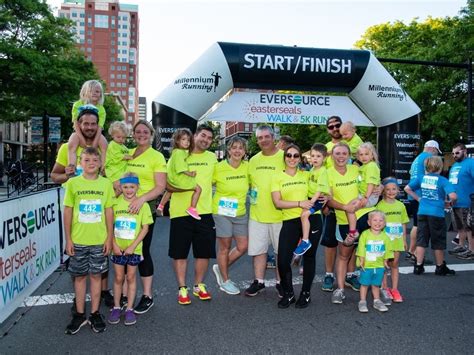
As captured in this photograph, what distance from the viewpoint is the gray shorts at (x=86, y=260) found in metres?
3.81

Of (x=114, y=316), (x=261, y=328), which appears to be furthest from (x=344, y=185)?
(x=114, y=316)

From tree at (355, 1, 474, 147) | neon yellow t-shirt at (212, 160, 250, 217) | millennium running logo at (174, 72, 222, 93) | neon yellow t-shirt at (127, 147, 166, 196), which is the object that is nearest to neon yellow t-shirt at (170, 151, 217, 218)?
neon yellow t-shirt at (212, 160, 250, 217)

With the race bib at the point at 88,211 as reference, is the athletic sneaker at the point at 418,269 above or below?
below

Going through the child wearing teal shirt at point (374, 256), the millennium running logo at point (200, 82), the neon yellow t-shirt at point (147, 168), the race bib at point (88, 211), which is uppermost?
the millennium running logo at point (200, 82)

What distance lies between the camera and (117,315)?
4074mm

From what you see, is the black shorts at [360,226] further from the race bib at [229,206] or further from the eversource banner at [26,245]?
the eversource banner at [26,245]

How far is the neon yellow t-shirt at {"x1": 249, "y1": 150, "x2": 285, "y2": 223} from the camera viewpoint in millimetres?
4656

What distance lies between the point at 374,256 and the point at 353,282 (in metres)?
0.93

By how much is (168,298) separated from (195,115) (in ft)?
16.9

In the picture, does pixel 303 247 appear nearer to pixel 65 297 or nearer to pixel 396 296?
pixel 396 296

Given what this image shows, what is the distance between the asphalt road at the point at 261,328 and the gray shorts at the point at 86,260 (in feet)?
1.83

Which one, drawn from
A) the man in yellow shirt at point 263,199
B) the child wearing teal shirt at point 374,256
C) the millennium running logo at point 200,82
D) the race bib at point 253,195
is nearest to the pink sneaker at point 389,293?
the child wearing teal shirt at point 374,256

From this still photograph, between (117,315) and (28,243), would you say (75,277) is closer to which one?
(117,315)

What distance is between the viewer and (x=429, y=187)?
235 inches
